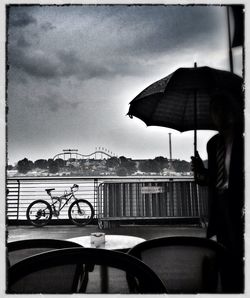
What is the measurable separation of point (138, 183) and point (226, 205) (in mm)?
5777

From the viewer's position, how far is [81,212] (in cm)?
786

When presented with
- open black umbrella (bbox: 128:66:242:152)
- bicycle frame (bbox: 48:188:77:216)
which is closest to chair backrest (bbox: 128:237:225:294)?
open black umbrella (bbox: 128:66:242:152)

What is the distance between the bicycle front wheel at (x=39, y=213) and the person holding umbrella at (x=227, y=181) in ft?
21.4

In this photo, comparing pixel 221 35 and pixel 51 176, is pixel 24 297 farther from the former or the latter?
pixel 51 176

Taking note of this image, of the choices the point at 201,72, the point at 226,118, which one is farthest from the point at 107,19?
the point at 201,72

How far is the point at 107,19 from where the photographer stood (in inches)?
52.2

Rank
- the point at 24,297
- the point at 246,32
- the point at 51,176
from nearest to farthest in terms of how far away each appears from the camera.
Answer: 1. the point at 24,297
2. the point at 246,32
3. the point at 51,176

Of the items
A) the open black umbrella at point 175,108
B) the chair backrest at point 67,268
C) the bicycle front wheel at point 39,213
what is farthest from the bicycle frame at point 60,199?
the chair backrest at point 67,268

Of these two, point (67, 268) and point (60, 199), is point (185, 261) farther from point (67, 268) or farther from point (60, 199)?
point (60, 199)

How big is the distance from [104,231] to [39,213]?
7.16ft

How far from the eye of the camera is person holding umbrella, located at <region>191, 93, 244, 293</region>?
Answer: 1203 millimetres

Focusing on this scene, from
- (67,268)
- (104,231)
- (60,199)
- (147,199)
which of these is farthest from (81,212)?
(67,268)

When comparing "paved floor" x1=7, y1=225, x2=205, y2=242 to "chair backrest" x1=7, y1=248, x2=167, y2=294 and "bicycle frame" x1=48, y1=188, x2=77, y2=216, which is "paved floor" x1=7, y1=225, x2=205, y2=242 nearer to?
"bicycle frame" x1=48, y1=188, x2=77, y2=216

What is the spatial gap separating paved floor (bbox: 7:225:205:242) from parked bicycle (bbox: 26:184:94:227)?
0.31 m
